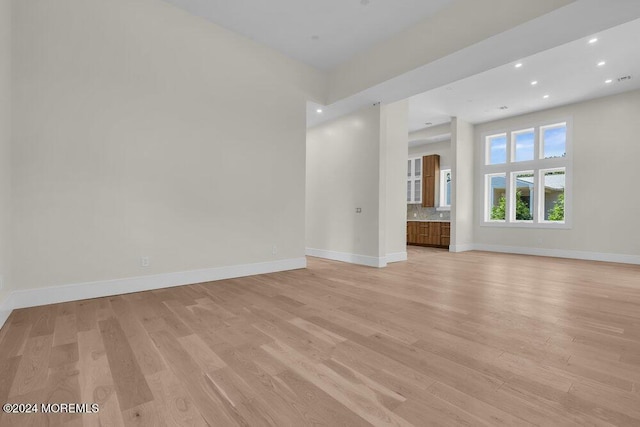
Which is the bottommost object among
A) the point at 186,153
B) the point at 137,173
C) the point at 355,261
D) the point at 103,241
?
the point at 355,261

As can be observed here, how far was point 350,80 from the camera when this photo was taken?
16.4 ft

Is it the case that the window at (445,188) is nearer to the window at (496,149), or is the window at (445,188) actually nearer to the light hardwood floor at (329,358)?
the window at (496,149)

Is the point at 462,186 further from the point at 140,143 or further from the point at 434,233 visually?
the point at 140,143

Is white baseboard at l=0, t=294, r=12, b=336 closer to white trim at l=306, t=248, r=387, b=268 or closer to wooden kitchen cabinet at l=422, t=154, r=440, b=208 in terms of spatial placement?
white trim at l=306, t=248, r=387, b=268

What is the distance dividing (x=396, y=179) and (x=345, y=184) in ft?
3.63

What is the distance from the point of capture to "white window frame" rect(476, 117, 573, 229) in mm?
6812

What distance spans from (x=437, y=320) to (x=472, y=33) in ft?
10.7

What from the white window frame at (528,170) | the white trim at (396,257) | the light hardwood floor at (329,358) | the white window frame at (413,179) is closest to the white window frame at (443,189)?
the white window frame at (413,179)

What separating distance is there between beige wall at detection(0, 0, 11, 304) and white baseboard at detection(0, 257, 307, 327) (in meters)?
0.21

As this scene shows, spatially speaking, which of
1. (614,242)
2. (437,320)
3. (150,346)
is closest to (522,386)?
(437,320)

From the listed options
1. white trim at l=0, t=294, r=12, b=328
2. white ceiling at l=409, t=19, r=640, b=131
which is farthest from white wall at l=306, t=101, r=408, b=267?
white trim at l=0, t=294, r=12, b=328

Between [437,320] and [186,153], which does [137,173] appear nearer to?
[186,153]

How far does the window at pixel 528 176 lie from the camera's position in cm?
704

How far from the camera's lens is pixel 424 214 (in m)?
9.85
